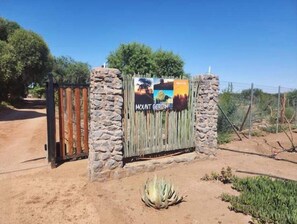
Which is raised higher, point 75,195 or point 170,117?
point 170,117

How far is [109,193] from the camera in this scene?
546 centimetres

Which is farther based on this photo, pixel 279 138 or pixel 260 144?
pixel 279 138

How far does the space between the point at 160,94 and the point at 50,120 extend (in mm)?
2850

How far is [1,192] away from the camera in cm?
535

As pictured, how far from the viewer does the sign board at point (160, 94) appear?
Answer: 21.6ft

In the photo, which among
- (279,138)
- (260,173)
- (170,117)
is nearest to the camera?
(260,173)

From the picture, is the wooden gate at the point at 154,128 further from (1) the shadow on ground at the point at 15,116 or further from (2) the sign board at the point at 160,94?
(1) the shadow on ground at the point at 15,116

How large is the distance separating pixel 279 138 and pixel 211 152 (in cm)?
550

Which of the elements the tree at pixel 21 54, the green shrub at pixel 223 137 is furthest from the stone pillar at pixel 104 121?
the tree at pixel 21 54

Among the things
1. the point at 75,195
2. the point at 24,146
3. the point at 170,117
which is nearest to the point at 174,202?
the point at 75,195

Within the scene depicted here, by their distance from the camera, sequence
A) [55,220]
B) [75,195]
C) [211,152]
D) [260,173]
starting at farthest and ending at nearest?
[211,152]
[260,173]
[75,195]
[55,220]

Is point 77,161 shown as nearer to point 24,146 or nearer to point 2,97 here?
point 24,146

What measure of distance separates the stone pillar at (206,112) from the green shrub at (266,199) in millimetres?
2009

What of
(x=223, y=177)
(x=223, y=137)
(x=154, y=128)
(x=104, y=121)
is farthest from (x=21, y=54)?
(x=223, y=177)
